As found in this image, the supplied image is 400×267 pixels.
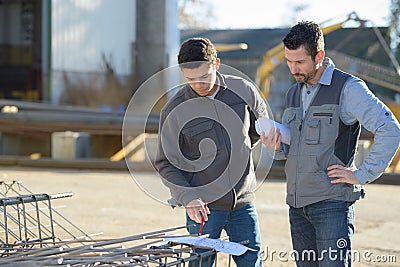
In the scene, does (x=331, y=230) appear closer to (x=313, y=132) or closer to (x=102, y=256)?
(x=313, y=132)

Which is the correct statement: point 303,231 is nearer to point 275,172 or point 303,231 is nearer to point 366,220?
point 366,220

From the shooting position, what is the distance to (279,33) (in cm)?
3444

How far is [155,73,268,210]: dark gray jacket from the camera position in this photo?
359cm

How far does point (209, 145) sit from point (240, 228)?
45cm

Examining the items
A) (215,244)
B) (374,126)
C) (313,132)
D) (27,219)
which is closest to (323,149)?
(313,132)

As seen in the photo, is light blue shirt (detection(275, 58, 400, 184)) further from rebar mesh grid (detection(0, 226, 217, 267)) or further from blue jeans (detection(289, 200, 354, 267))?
rebar mesh grid (detection(0, 226, 217, 267))

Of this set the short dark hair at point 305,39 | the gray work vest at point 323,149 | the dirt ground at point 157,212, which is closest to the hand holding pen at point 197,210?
the dirt ground at point 157,212

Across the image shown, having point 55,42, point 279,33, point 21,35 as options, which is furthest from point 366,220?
point 279,33

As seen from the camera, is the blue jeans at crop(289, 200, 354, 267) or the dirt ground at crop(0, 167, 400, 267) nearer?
the blue jeans at crop(289, 200, 354, 267)

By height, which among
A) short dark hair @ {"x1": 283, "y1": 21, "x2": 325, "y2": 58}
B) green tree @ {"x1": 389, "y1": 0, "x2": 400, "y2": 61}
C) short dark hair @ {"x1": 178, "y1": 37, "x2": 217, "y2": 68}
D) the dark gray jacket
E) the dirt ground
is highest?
green tree @ {"x1": 389, "y1": 0, "x2": 400, "y2": 61}

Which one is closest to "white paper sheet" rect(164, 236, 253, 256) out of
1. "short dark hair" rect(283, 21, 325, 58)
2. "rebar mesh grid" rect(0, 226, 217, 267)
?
"rebar mesh grid" rect(0, 226, 217, 267)

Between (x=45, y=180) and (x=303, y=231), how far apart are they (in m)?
7.75

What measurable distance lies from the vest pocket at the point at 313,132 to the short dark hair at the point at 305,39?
1.01ft

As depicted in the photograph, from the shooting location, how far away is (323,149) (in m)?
3.26
